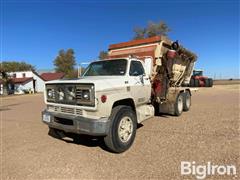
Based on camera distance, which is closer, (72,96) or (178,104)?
(72,96)

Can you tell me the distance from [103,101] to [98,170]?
140 cm

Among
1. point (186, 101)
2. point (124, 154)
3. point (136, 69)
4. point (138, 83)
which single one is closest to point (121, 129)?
point (124, 154)

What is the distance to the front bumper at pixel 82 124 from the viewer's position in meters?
4.47

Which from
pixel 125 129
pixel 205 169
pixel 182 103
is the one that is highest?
pixel 182 103

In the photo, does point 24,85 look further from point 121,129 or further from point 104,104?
point 104,104

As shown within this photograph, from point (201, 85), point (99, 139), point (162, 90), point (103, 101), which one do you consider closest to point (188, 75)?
point (162, 90)

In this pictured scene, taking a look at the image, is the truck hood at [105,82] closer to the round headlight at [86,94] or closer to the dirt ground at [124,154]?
the round headlight at [86,94]

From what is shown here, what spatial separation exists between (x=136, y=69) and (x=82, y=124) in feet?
8.05

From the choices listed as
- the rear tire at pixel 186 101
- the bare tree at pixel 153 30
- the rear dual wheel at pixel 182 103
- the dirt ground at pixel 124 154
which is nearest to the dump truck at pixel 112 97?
the dirt ground at pixel 124 154

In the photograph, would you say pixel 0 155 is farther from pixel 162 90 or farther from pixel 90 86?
pixel 162 90

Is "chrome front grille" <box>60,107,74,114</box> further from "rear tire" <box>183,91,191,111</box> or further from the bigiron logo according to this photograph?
"rear tire" <box>183,91,191,111</box>

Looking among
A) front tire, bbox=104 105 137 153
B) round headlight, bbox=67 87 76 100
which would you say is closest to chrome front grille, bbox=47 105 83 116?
round headlight, bbox=67 87 76 100

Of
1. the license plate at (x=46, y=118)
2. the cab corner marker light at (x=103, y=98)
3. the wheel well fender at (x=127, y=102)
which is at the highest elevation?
the cab corner marker light at (x=103, y=98)

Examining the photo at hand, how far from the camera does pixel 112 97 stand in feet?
15.9
